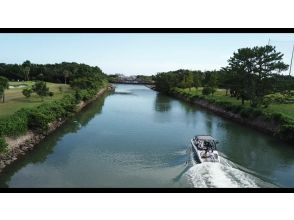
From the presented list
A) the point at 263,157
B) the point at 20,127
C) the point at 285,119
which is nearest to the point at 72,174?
the point at 20,127

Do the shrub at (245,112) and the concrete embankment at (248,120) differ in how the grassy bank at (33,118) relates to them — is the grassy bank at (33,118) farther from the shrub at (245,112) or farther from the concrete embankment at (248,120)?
the shrub at (245,112)

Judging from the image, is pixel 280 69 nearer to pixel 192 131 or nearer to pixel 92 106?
pixel 192 131

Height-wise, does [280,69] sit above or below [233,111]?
above

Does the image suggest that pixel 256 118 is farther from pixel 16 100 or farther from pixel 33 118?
pixel 16 100

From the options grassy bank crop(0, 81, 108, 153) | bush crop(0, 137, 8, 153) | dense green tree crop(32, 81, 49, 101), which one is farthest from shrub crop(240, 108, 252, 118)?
bush crop(0, 137, 8, 153)

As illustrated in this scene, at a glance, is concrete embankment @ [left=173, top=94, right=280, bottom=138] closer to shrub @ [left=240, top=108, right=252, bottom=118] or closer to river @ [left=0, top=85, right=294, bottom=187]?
shrub @ [left=240, top=108, right=252, bottom=118]

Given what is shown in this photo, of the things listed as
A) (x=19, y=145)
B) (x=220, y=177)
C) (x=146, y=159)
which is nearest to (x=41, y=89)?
(x=19, y=145)

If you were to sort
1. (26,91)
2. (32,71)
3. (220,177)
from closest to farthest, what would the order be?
(220,177) → (32,71) → (26,91)
